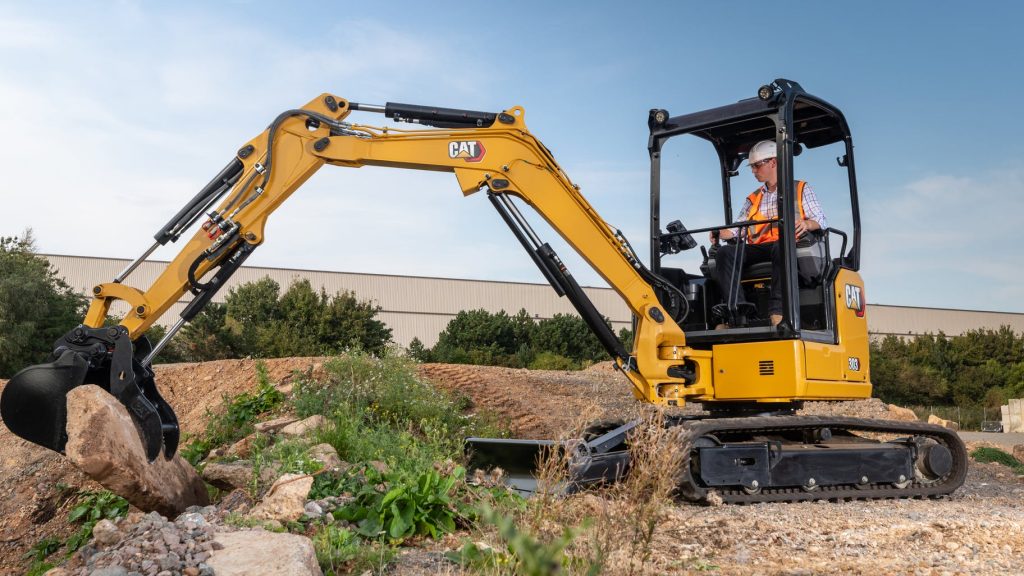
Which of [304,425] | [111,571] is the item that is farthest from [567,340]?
[111,571]

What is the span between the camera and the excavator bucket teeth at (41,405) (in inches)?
231

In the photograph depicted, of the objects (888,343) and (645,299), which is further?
(888,343)

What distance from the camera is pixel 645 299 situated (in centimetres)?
781

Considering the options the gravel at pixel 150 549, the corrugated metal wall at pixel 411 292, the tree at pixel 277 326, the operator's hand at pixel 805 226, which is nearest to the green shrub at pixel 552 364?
the tree at pixel 277 326

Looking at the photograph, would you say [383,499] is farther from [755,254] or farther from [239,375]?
[239,375]

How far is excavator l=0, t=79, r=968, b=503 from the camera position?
698 centimetres

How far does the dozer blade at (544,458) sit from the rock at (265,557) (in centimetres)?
225

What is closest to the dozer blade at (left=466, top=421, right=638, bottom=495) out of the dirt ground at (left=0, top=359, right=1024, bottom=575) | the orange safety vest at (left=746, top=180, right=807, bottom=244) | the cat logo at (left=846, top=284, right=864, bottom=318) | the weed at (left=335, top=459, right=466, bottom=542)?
the dirt ground at (left=0, top=359, right=1024, bottom=575)

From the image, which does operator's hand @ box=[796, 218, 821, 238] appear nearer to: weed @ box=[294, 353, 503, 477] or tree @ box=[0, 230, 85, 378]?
weed @ box=[294, 353, 503, 477]

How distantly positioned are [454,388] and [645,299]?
17.4 ft

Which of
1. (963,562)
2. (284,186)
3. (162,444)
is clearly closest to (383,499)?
(162,444)

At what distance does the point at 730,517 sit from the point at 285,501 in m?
2.99

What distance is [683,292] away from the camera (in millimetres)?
8133

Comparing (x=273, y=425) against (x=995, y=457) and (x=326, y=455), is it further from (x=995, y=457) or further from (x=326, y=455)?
(x=995, y=457)
